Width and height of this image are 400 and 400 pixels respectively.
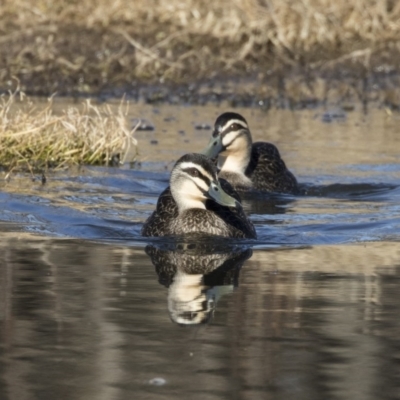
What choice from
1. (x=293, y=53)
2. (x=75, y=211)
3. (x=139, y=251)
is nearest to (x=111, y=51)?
(x=293, y=53)

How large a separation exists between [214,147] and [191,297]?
20.6ft

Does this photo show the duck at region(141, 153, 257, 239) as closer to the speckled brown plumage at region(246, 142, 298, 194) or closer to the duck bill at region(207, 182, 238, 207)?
the duck bill at region(207, 182, 238, 207)

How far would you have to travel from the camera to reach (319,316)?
6.93 meters

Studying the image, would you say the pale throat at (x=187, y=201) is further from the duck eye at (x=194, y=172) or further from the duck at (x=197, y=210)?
the duck eye at (x=194, y=172)

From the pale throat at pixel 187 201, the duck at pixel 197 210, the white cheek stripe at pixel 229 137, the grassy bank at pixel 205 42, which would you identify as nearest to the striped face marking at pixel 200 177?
the duck at pixel 197 210

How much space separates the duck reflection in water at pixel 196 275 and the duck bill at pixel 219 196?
0.35 metres

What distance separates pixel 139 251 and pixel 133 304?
2.08m

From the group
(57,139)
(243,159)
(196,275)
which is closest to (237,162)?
(243,159)

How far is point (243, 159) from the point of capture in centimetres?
1391

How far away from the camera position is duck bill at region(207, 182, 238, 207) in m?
9.73

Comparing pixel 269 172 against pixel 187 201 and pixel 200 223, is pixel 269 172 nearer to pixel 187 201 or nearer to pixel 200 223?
pixel 187 201

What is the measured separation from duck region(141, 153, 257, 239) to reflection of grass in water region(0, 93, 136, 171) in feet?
8.94

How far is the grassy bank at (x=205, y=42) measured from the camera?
20.0 meters

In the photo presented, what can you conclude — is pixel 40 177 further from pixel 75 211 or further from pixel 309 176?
pixel 309 176
